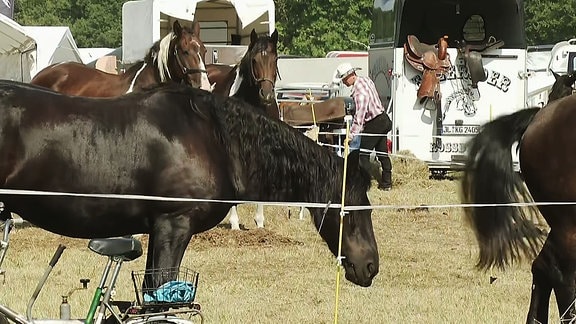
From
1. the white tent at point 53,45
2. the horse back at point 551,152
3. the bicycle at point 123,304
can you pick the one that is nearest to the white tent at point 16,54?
the white tent at point 53,45

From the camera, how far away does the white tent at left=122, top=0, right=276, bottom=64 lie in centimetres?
1444

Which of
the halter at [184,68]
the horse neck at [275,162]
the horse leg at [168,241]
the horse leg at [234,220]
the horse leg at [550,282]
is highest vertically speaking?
the halter at [184,68]

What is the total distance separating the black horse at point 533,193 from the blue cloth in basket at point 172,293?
245 cm

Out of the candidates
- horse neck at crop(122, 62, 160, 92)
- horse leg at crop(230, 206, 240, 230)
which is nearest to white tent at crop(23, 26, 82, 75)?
horse neck at crop(122, 62, 160, 92)

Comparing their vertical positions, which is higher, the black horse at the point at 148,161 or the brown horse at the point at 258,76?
the brown horse at the point at 258,76

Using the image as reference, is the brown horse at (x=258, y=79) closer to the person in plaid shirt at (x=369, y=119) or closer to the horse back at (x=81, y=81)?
the horse back at (x=81, y=81)

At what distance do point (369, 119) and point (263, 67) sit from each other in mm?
4354

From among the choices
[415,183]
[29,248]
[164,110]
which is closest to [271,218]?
[29,248]

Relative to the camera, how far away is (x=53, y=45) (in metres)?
21.4

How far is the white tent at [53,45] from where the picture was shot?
21016mm

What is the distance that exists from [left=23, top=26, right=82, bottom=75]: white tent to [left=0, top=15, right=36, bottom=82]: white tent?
3.95m

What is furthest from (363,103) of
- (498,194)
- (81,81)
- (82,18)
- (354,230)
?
(82,18)

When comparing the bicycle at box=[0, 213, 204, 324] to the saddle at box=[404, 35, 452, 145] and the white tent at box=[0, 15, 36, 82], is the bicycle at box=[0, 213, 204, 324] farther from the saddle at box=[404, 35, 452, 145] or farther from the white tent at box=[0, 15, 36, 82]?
the white tent at box=[0, 15, 36, 82]

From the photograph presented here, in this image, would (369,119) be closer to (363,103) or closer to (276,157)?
(363,103)
